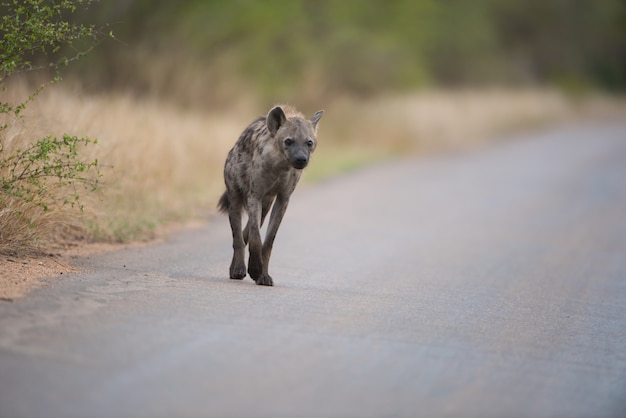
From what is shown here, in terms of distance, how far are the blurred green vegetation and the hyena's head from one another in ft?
21.0

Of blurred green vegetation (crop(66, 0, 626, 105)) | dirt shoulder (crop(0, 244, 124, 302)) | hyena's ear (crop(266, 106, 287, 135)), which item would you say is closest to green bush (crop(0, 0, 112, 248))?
dirt shoulder (crop(0, 244, 124, 302))

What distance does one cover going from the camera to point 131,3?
1991cm

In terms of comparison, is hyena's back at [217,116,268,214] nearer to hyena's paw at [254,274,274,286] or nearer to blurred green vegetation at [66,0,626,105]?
hyena's paw at [254,274,274,286]

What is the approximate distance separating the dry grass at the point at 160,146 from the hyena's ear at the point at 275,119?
143 cm

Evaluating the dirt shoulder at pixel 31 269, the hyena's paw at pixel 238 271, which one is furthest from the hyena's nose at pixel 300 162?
the dirt shoulder at pixel 31 269

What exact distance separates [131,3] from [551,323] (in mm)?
14748

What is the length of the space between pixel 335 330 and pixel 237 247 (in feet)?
6.38

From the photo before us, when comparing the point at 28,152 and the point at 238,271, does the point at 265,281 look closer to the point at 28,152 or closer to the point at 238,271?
the point at 238,271

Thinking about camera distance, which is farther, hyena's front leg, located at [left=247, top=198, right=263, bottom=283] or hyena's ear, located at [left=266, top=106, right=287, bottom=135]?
hyena's ear, located at [left=266, top=106, right=287, bottom=135]

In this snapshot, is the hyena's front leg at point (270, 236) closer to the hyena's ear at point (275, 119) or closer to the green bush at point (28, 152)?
the hyena's ear at point (275, 119)

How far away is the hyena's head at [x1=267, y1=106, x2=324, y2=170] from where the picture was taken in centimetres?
746

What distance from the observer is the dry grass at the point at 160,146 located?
8.64 metres

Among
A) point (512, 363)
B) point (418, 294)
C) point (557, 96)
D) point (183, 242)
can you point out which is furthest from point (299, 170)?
point (557, 96)

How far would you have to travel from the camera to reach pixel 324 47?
28.9 metres
